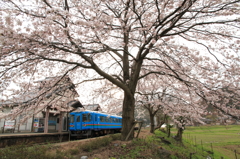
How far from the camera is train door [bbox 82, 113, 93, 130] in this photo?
1266 centimetres

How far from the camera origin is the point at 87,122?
41.8 ft

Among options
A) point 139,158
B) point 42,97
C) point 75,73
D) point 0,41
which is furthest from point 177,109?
point 0,41

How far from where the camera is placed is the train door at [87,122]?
12664 mm

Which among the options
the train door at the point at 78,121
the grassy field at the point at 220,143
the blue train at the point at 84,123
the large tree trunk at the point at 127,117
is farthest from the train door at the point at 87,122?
the grassy field at the point at 220,143

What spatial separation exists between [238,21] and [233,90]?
2294 mm

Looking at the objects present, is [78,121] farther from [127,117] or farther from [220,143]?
[220,143]

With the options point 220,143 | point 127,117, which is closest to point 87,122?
point 127,117

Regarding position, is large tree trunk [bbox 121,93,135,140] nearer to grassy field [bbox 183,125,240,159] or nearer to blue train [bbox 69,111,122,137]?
grassy field [bbox 183,125,240,159]

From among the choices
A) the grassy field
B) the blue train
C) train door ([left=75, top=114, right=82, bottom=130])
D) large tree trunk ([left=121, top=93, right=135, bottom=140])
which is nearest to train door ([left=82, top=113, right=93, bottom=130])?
the blue train

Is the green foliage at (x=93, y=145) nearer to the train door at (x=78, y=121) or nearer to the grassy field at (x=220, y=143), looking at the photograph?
the grassy field at (x=220, y=143)

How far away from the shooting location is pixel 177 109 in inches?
328

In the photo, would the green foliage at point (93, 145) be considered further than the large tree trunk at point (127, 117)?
No

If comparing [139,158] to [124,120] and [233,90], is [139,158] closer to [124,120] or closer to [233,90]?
[124,120]

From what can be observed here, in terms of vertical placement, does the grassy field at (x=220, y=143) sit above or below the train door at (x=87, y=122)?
below
